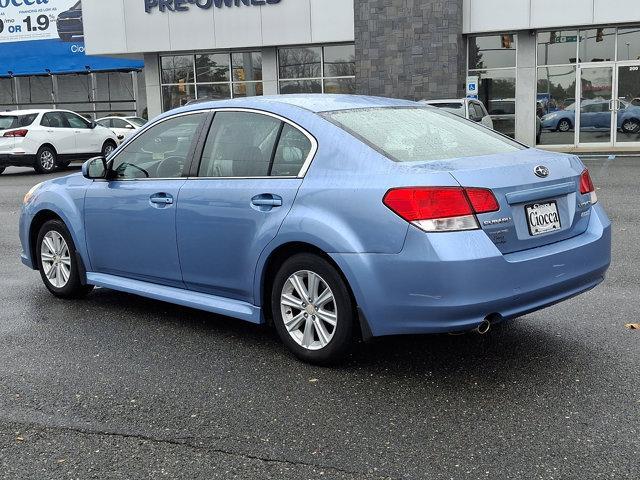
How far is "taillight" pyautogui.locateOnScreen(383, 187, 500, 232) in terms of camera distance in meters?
3.98

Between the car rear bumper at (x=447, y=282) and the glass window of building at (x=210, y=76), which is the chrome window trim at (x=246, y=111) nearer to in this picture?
the car rear bumper at (x=447, y=282)

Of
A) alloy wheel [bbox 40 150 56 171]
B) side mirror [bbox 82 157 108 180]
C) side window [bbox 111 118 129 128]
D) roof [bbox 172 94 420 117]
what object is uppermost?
roof [bbox 172 94 420 117]

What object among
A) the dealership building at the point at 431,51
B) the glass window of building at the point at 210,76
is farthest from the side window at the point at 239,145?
the glass window of building at the point at 210,76

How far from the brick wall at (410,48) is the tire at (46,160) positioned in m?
9.62

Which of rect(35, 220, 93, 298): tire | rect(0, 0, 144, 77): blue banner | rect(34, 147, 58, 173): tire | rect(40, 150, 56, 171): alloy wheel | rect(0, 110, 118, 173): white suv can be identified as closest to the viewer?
rect(35, 220, 93, 298): tire

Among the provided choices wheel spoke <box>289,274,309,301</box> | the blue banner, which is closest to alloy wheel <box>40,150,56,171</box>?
wheel spoke <box>289,274,309,301</box>

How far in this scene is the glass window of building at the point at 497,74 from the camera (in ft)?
78.1

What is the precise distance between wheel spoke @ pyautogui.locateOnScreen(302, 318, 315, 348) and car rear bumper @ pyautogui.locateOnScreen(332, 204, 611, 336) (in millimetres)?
447

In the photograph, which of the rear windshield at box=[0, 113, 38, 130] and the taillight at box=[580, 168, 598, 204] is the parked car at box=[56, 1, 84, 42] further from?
the taillight at box=[580, 168, 598, 204]

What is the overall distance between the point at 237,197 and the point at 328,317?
0.95 metres

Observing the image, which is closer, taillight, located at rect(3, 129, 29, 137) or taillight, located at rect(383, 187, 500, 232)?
taillight, located at rect(383, 187, 500, 232)

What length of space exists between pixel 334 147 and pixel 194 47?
77.4 ft

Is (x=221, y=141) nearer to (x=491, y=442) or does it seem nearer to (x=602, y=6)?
(x=491, y=442)

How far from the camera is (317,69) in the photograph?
26.4m
